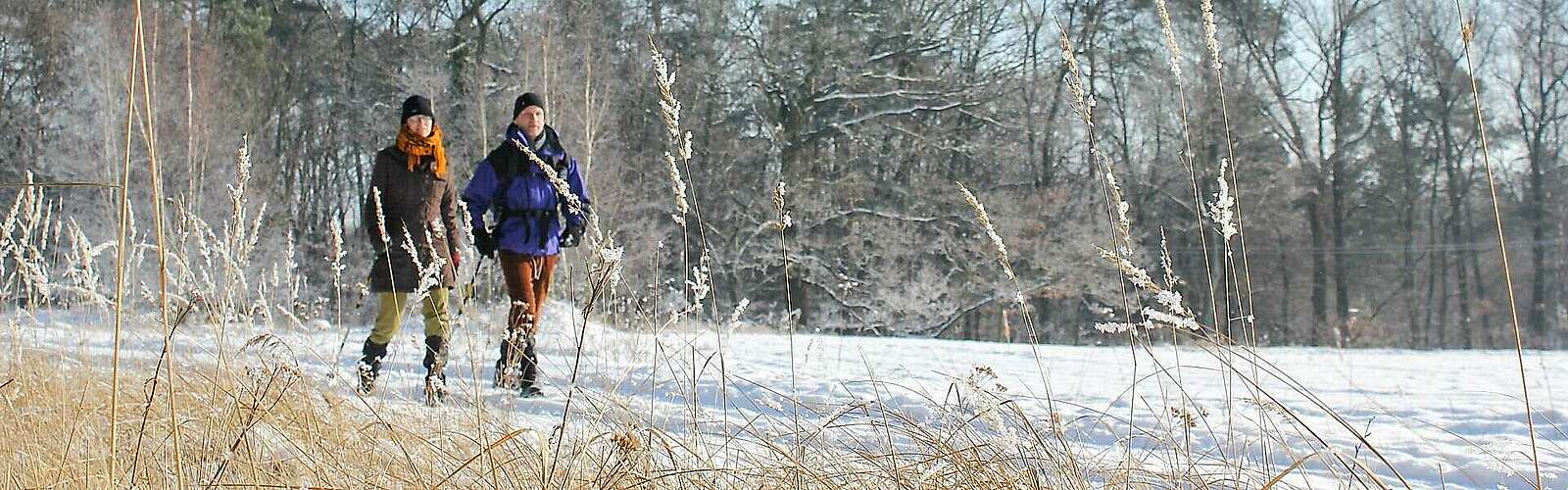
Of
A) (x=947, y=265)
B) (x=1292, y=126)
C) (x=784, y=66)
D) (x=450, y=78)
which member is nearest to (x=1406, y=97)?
(x=1292, y=126)

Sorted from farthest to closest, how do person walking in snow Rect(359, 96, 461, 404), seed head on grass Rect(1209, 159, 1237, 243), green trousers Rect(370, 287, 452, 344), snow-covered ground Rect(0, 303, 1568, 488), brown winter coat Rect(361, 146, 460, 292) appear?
brown winter coat Rect(361, 146, 460, 292), person walking in snow Rect(359, 96, 461, 404), green trousers Rect(370, 287, 452, 344), snow-covered ground Rect(0, 303, 1568, 488), seed head on grass Rect(1209, 159, 1237, 243)

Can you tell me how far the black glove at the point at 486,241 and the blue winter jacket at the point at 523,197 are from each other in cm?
2

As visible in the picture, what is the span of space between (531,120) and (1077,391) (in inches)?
85.8

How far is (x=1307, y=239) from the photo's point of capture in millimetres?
24828

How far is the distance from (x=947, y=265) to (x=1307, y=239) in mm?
9371

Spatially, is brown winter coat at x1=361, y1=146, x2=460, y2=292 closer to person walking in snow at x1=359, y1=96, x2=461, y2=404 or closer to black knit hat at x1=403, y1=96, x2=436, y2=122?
person walking in snow at x1=359, y1=96, x2=461, y2=404

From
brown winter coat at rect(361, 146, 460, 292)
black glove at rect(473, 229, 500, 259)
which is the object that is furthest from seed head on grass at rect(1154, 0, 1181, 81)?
brown winter coat at rect(361, 146, 460, 292)

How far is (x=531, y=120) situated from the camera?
4.06 meters

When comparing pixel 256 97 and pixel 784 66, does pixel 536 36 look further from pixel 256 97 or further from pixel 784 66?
pixel 256 97

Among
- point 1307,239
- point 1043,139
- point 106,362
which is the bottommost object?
point 106,362

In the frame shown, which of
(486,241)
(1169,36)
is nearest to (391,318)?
(486,241)

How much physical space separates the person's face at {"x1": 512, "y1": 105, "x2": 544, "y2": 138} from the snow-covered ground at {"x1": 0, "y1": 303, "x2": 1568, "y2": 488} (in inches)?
28.9

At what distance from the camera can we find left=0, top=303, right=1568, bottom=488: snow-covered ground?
2.04m

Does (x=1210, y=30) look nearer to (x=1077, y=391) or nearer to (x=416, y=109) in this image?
(x=1077, y=391)
